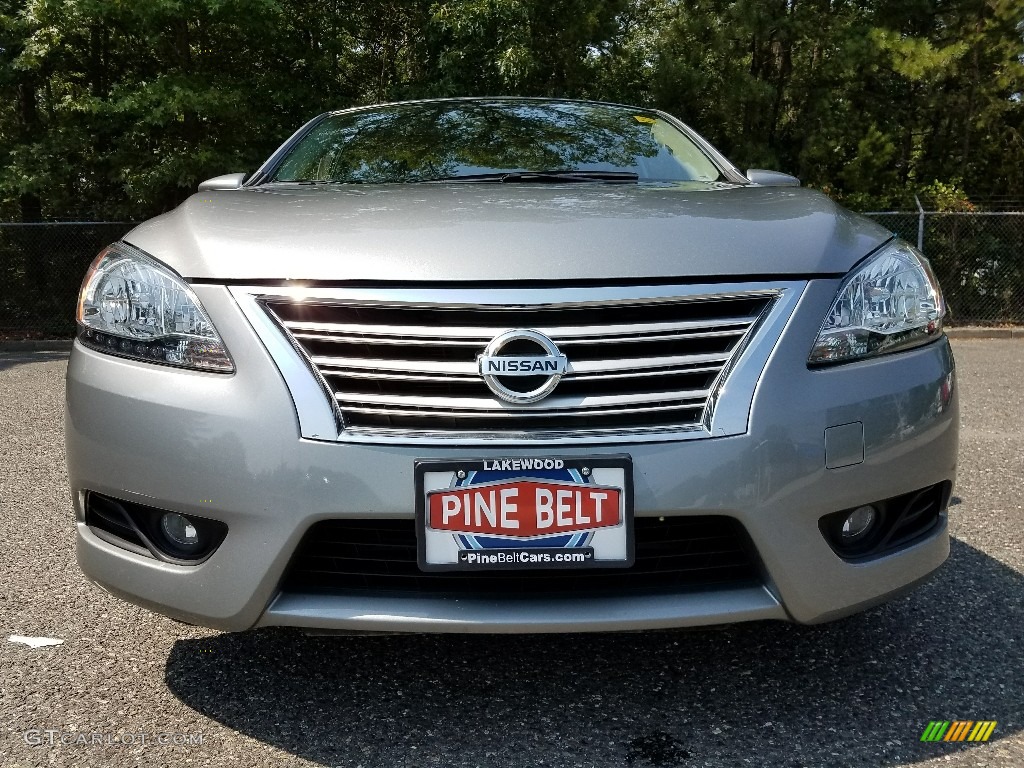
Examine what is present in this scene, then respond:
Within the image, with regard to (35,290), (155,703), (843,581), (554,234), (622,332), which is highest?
(554,234)

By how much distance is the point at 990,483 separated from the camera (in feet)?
12.1

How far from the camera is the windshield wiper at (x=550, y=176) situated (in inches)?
97.6

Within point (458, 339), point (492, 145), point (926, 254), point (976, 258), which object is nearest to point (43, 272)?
point (492, 145)

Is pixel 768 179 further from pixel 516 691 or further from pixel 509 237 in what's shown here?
pixel 516 691

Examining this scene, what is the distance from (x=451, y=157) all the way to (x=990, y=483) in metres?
2.64

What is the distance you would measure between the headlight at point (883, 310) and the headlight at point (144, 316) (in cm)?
117

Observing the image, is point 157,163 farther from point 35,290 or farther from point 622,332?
point 622,332

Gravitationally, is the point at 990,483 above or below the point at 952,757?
below

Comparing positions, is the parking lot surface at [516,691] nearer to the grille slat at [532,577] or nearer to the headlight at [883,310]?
the grille slat at [532,577]

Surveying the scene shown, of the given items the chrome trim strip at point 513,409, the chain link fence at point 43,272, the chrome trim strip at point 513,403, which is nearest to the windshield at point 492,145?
the chrome trim strip at point 513,409

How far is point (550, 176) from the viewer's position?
2.50 metres

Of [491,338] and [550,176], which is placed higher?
[550,176]

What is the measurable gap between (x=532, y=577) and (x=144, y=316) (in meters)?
0.94

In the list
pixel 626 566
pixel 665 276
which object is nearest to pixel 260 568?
pixel 626 566
